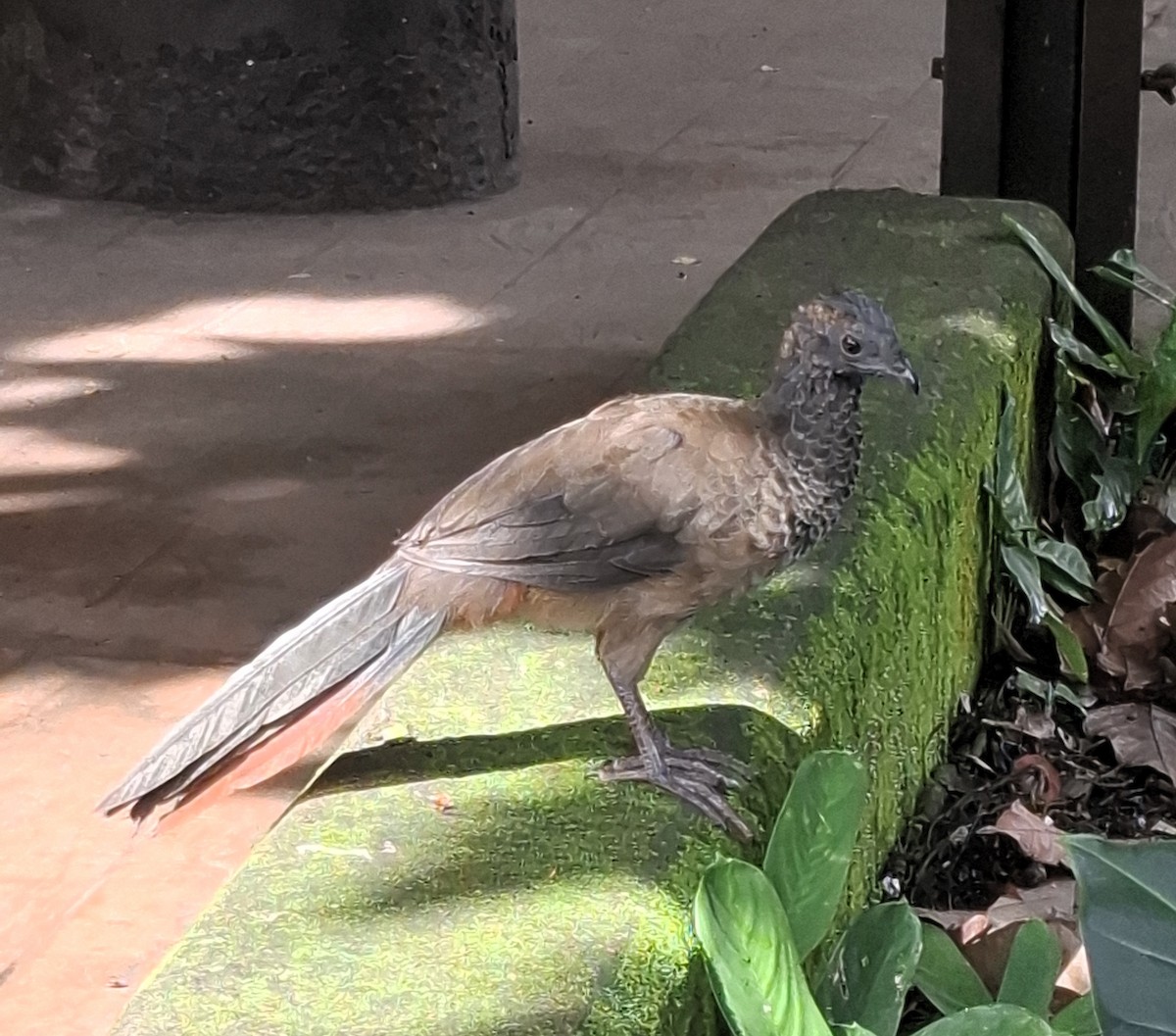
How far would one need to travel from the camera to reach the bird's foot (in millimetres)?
2070

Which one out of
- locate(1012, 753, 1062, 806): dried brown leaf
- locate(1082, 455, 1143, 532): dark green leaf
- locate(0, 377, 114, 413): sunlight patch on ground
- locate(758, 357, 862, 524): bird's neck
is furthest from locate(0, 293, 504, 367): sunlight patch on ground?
locate(758, 357, 862, 524): bird's neck

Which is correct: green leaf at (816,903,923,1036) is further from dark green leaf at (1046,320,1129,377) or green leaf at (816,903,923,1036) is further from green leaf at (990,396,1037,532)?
dark green leaf at (1046,320,1129,377)

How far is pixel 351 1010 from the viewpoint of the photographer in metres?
1.69

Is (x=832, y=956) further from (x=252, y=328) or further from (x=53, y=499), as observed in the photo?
(x=252, y=328)

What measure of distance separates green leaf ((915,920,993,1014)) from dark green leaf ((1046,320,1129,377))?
1.67m

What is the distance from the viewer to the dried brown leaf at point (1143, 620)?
132 inches

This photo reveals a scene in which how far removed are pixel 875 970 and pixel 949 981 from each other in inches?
10.0

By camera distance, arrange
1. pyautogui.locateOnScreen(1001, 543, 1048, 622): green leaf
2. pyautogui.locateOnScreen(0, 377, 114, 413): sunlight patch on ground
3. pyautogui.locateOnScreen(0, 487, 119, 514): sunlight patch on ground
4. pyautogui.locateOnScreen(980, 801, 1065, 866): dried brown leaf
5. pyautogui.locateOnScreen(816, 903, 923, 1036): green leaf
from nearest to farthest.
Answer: pyautogui.locateOnScreen(816, 903, 923, 1036): green leaf, pyautogui.locateOnScreen(980, 801, 1065, 866): dried brown leaf, pyautogui.locateOnScreen(1001, 543, 1048, 622): green leaf, pyautogui.locateOnScreen(0, 487, 119, 514): sunlight patch on ground, pyautogui.locateOnScreen(0, 377, 114, 413): sunlight patch on ground

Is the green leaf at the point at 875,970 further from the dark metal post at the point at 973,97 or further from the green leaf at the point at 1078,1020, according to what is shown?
the dark metal post at the point at 973,97

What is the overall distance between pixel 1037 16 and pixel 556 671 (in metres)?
2.35

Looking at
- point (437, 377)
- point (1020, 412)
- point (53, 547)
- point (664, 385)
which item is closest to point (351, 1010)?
point (664, 385)

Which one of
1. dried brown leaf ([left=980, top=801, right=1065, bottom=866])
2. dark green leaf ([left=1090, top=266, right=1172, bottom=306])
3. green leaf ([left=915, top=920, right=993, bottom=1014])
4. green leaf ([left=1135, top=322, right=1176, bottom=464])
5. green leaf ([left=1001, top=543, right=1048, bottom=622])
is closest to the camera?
green leaf ([left=915, top=920, right=993, bottom=1014])

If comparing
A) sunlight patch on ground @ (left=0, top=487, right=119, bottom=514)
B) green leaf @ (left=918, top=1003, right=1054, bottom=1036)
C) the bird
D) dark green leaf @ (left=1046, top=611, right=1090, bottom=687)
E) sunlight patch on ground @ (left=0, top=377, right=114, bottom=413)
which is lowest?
sunlight patch on ground @ (left=0, top=487, right=119, bottom=514)

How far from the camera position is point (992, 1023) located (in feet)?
6.22
